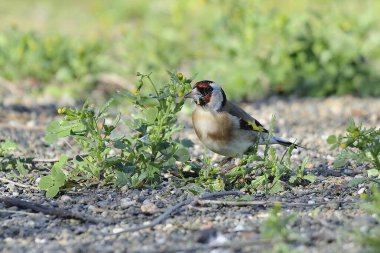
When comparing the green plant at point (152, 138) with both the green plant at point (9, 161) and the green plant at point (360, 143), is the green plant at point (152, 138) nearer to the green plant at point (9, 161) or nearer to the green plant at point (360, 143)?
the green plant at point (9, 161)

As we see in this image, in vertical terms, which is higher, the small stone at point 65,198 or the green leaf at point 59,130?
the green leaf at point 59,130

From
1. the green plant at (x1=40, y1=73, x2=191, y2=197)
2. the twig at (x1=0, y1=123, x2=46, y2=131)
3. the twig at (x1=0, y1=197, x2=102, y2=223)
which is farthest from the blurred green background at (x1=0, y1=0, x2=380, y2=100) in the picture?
the twig at (x1=0, y1=197, x2=102, y2=223)

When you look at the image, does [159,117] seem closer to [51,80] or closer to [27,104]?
[27,104]

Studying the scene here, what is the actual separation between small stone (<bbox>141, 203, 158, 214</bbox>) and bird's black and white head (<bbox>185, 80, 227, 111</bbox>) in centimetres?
108

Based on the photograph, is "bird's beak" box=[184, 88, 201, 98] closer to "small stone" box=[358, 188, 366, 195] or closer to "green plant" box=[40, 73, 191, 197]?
"green plant" box=[40, 73, 191, 197]

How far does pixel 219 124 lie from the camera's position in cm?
544

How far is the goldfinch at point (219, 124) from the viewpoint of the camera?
539 cm

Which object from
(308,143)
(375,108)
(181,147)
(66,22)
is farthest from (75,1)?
(181,147)

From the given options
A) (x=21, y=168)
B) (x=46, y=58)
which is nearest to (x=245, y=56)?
(x=46, y=58)

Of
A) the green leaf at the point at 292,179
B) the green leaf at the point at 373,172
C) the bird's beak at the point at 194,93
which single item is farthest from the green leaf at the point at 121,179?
the green leaf at the point at 373,172

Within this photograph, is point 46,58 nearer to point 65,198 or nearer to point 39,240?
point 65,198

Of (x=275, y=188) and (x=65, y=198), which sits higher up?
(x=275, y=188)

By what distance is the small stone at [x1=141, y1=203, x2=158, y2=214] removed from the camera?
4426 mm

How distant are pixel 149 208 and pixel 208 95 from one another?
1.22m
